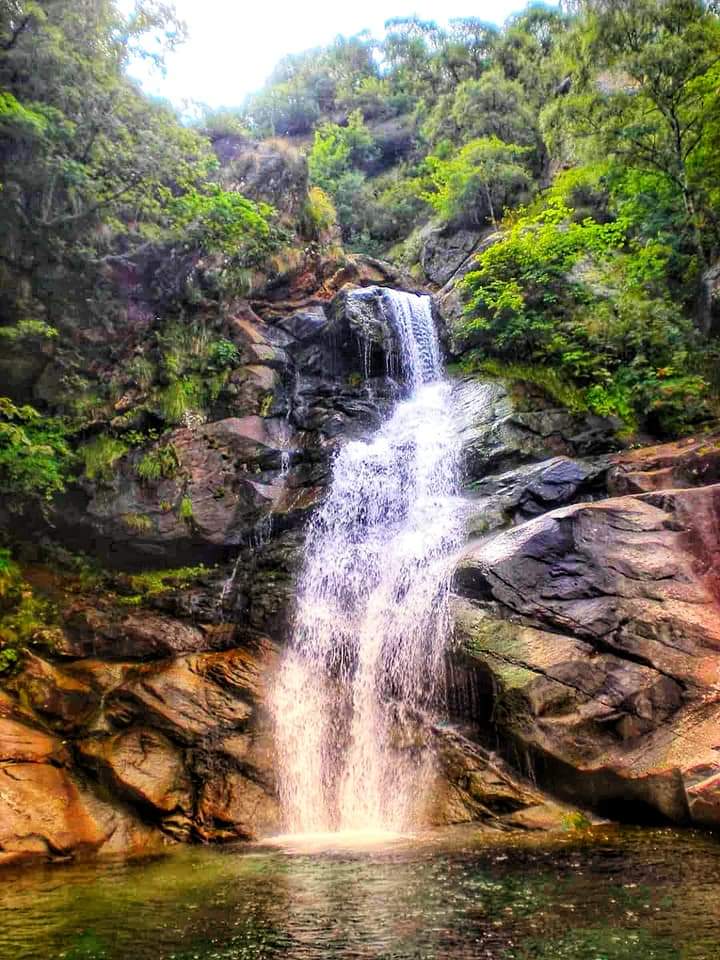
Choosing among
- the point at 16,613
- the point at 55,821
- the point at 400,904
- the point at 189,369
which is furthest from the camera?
the point at 189,369

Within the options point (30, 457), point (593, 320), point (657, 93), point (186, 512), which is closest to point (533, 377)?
point (593, 320)

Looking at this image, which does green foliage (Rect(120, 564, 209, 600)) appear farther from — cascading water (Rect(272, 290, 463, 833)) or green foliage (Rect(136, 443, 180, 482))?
cascading water (Rect(272, 290, 463, 833))

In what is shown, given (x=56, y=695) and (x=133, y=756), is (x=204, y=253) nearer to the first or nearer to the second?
(x=56, y=695)

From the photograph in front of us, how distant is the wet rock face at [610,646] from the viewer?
8555mm

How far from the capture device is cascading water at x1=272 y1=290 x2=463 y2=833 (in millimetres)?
10617

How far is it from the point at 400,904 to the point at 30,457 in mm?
10566

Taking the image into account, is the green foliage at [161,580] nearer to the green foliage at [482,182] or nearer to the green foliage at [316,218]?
the green foliage at [316,218]

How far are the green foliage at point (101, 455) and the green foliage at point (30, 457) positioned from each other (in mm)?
421

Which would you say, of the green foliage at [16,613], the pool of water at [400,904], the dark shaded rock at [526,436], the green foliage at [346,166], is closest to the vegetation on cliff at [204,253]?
the dark shaded rock at [526,436]

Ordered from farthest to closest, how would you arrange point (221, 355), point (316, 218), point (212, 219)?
point (316, 218) → point (221, 355) → point (212, 219)

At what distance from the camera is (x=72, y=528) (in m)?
15.0

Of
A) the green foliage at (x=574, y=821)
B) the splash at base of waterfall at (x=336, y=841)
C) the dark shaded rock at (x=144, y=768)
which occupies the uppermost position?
the dark shaded rock at (x=144, y=768)

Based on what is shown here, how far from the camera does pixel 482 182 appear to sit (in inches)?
1062

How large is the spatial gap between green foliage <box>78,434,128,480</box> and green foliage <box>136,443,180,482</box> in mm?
596
